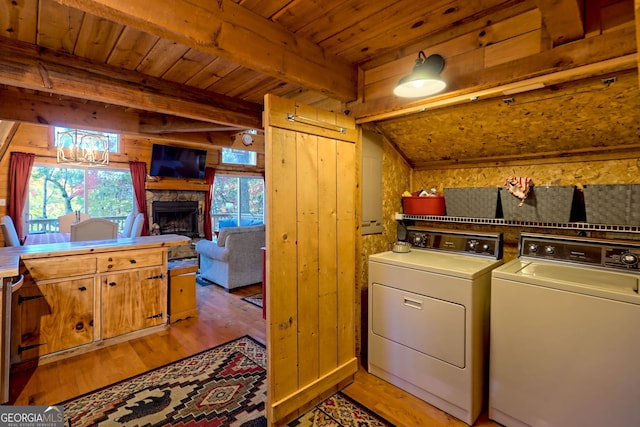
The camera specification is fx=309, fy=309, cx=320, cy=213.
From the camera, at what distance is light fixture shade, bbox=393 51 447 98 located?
156 cm

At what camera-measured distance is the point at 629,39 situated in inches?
49.3

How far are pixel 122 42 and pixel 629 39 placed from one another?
2.56 metres

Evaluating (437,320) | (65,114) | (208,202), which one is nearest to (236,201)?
(208,202)

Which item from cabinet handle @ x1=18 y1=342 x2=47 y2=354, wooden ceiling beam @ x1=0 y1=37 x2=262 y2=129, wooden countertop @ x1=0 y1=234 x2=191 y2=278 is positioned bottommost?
cabinet handle @ x1=18 y1=342 x2=47 y2=354

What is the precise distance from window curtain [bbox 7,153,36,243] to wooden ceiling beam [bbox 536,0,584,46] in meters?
6.83

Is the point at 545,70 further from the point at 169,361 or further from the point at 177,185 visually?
the point at 177,185

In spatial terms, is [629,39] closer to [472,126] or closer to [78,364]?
[472,126]

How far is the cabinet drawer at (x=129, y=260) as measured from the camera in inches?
108

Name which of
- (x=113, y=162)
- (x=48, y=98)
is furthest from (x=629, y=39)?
(x=113, y=162)

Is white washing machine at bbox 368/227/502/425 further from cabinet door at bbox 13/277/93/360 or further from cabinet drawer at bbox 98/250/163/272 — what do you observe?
cabinet door at bbox 13/277/93/360

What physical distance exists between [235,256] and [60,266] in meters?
2.07

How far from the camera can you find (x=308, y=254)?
193cm

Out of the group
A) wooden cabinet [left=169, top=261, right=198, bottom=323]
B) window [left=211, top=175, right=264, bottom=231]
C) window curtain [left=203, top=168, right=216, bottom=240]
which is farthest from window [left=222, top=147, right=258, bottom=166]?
wooden cabinet [left=169, top=261, right=198, bottom=323]

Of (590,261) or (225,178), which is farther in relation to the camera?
(225,178)
